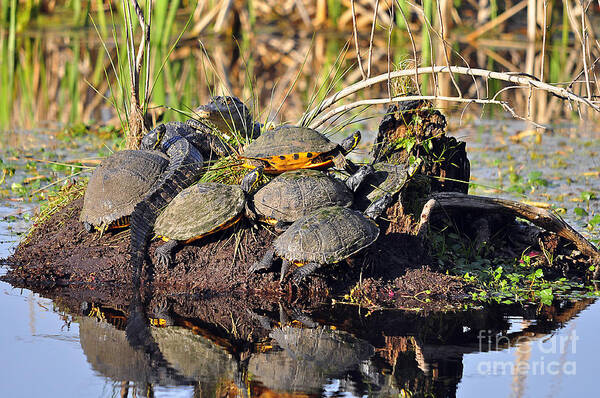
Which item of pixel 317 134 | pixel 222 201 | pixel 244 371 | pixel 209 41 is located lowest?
pixel 244 371

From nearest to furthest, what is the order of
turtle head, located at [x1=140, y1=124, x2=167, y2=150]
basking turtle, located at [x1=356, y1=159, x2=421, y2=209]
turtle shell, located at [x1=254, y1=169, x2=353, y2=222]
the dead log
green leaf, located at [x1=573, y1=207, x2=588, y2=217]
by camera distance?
turtle shell, located at [x1=254, y1=169, x2=353, y2=222], basking turtle, located at [x1=356, y1=159, x2=421, y2=209], the dead log, turtle head, located at [x1=140, y1=124, x2=167, y2=150], green leaf, located at [x1=573, y1=207, x2=588, y2=217]

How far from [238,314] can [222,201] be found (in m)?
0.86

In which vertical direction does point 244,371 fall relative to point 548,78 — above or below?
below

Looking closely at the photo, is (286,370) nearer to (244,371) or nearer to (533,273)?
(244,371)

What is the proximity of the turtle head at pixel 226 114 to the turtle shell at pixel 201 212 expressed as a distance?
1032 millimetres

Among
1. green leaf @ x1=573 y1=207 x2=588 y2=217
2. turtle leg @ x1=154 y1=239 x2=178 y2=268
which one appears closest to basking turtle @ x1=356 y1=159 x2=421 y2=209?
turtle leg @ x1=154 y1=239 x2=178 y2=268

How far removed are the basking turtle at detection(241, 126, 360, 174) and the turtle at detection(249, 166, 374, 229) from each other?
116 mm

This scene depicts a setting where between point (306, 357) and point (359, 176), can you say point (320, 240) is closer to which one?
point (359, 176)

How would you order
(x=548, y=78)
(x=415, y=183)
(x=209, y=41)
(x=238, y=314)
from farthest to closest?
(x=209, y=41)
(x=548, y=78)
(x=415, y=183)
(x=238, y=314)

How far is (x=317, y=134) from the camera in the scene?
5.64m

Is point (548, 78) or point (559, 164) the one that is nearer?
point (559, 164)

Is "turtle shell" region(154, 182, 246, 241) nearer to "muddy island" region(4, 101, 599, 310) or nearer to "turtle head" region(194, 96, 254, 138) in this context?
"muddy island" region(4, 101, 599, 310)

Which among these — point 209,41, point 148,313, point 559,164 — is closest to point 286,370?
point 148,313

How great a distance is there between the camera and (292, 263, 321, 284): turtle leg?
506 cm
